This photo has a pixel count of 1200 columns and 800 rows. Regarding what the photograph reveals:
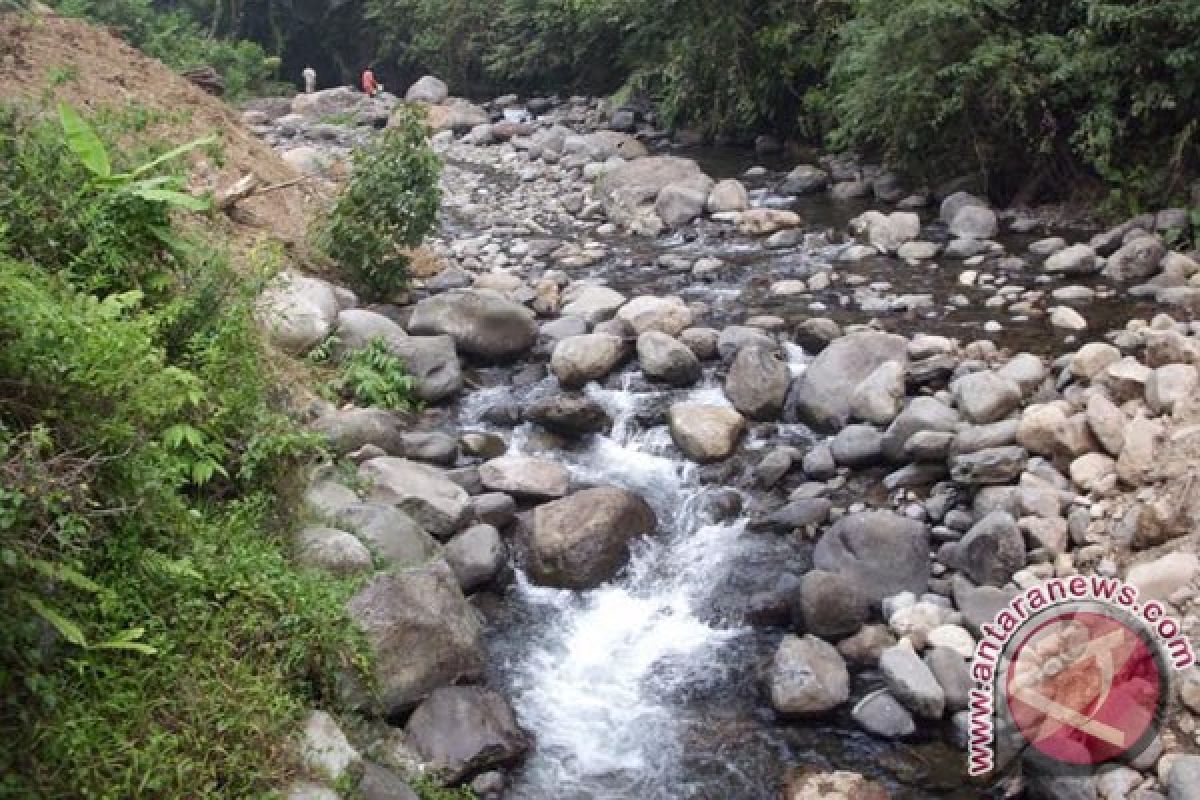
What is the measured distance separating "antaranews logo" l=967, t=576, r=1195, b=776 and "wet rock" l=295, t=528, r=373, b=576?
3.22m

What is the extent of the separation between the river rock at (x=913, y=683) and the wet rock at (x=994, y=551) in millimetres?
834

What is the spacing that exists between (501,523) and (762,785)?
2.63 metres

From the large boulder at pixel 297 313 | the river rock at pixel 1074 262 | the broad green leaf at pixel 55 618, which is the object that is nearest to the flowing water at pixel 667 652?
the river rock at pixel 1074 262

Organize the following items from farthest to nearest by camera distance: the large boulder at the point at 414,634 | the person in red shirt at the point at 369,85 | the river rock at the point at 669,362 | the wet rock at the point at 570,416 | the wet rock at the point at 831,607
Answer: the person in red shirt at the point at 369,85 < the river rock at the point at 669,362 < the wet rock at the point at 570,416 < the wet rock at the point at 831,607 < the large boulder at the point at 414,634

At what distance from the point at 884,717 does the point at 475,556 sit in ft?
8.45

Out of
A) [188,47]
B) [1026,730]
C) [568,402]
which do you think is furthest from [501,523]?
[188,47]

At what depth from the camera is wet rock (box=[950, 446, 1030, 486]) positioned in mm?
6902

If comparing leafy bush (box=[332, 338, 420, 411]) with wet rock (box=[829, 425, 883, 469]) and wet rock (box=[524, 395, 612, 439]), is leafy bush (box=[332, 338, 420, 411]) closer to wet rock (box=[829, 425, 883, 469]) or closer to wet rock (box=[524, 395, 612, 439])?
wet rock (box=[524, 395, 612, 439])

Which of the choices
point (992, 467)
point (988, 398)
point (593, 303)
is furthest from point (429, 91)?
point (992, 467)

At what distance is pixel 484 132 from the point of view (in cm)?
1948

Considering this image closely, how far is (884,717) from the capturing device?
5.56 m

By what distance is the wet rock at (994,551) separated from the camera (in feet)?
20.6

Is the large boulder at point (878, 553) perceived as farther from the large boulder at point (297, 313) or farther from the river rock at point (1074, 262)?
the river rock at point (1074, 262)

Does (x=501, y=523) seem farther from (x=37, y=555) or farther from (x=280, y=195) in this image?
(x=280, y=195)
